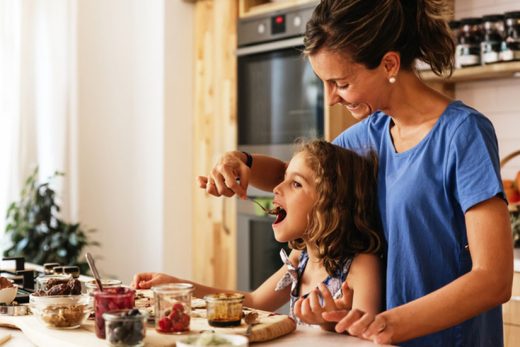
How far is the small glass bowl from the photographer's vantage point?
62.7 inches

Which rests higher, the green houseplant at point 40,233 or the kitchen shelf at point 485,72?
the kitchen shelf at point 485,72

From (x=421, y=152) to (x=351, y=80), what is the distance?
22 centimetres

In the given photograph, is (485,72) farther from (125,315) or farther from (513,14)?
(125,315)

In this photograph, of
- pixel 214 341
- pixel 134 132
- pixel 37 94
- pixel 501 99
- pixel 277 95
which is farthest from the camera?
pixel 134 132

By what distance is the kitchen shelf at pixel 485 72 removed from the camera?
3.13m

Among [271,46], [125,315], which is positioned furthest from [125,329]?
[271,46]

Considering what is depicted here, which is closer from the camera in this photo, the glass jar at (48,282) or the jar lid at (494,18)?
the glass jar at (48,282)

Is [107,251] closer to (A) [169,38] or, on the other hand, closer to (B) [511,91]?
(A) [169,38]

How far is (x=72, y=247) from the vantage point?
4336 millimetres

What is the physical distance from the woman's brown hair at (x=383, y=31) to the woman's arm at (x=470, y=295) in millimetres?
391

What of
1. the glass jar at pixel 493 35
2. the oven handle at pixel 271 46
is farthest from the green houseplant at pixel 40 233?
the glass jar at pixel 493 35

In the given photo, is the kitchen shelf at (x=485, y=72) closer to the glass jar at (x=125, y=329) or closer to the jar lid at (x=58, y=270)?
the jar lid at (x=58, y=270)

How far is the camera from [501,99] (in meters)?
3.45

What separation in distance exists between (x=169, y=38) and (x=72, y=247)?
131 cm
